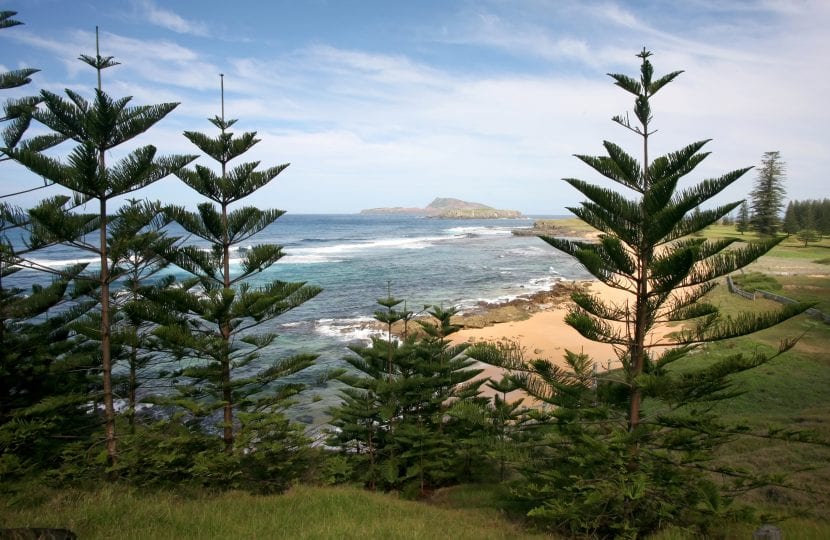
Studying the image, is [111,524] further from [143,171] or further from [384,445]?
[384,445]

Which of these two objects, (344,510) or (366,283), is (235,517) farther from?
(366,283)

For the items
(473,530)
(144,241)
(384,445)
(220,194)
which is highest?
(220,194)

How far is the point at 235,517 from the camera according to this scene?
14.0ft

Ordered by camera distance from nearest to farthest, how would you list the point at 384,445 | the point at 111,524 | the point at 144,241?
the point at 111,524, the point at 144,241, the point at 384,445

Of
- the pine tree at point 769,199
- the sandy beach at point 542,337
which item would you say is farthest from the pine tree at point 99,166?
the pine tree at point 769,199

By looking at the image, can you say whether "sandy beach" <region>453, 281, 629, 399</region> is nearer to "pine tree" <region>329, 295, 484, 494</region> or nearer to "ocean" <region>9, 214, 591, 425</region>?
"ocean" <region>9, 214, 591, 425</region>

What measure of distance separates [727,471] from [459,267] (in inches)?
1287

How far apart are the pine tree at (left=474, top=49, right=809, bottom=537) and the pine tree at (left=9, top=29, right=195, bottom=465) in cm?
459

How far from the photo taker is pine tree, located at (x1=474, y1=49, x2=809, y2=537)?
12.6 feet

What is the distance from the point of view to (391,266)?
36.8m

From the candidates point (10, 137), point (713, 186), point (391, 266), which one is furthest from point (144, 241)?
point (391, 266)

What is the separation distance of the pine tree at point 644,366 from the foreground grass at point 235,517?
3.11ft

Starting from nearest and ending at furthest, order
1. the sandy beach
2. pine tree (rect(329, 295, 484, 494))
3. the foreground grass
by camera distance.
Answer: the foreground grass
pine tree (rect(329, 295, 484, 494))
the sandy beach

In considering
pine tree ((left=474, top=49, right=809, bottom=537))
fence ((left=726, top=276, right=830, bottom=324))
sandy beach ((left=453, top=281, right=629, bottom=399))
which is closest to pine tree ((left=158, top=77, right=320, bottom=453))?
pine tree ((left=474, top=49, right=809, bottom=537))
